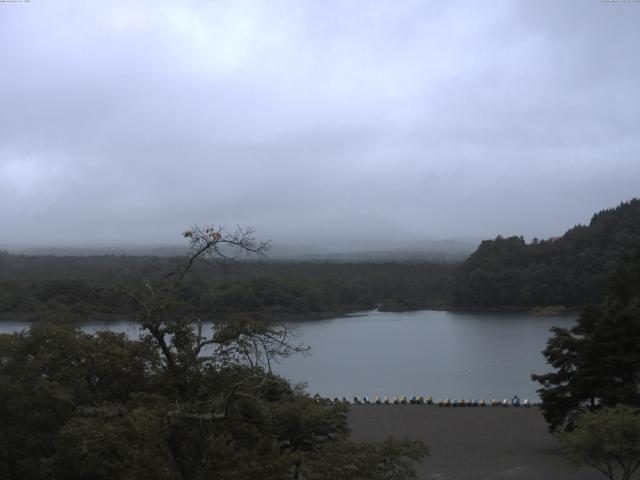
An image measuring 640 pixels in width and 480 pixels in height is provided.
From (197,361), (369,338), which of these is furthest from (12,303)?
(197,361)

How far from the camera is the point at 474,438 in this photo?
49.3ft

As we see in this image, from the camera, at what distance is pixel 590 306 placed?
14.2 meters

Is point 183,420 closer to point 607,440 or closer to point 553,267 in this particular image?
point 607,440

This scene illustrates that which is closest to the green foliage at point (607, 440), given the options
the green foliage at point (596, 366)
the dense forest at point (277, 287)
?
the green foliage at point (596, 366)

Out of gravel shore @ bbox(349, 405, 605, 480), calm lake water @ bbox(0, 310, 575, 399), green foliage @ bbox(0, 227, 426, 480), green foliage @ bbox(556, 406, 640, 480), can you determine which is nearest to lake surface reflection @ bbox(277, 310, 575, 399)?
calm lake water @ bbox(0, 310, 575, 399)

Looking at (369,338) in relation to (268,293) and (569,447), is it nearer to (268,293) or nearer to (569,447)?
(268,293)

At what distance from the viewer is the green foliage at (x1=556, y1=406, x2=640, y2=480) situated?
376 inches

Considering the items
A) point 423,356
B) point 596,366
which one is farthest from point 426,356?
point 596,366

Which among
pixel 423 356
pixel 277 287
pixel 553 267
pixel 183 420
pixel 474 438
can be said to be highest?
pixel 553 267

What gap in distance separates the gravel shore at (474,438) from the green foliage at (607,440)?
3.90 ft

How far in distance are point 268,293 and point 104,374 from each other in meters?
43.7

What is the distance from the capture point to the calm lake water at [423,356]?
88.2 feet

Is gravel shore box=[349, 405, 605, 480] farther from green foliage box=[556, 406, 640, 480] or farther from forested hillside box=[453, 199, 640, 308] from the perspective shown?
forested hillside box=[453, 199, 640, 308]

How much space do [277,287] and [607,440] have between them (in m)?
44.7
